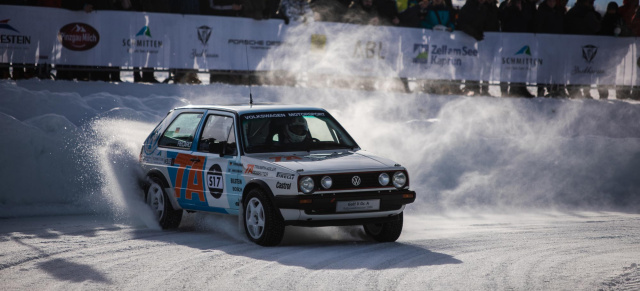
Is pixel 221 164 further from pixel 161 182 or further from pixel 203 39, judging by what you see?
pixel 203 39

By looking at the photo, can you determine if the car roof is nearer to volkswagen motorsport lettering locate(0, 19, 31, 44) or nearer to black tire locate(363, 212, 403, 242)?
black tire locate(363, 212, 403, 242)

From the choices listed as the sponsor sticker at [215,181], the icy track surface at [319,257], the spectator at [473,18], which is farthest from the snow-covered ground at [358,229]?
the spectator at [473,18]

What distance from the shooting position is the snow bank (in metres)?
12.3

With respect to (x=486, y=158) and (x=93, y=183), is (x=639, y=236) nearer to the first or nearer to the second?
(x=486, y=158)

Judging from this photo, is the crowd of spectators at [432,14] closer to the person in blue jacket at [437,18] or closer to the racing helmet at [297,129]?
the person in blue jacket at [437,18]

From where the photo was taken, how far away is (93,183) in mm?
12805

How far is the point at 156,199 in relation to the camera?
10.8 m

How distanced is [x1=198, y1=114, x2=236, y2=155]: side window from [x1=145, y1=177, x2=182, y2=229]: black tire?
859mm

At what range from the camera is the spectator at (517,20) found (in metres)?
20.3

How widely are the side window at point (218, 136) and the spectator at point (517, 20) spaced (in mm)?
11348

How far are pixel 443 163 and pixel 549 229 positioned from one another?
4.27m

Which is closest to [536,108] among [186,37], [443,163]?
[443,163]

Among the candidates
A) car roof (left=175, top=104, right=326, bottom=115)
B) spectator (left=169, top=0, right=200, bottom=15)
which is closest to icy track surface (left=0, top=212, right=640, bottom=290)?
car roof (left=175, top=104, right=326, bottom=115)

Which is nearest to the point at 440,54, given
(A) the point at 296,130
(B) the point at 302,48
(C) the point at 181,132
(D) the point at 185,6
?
(B) the point at 302,48
